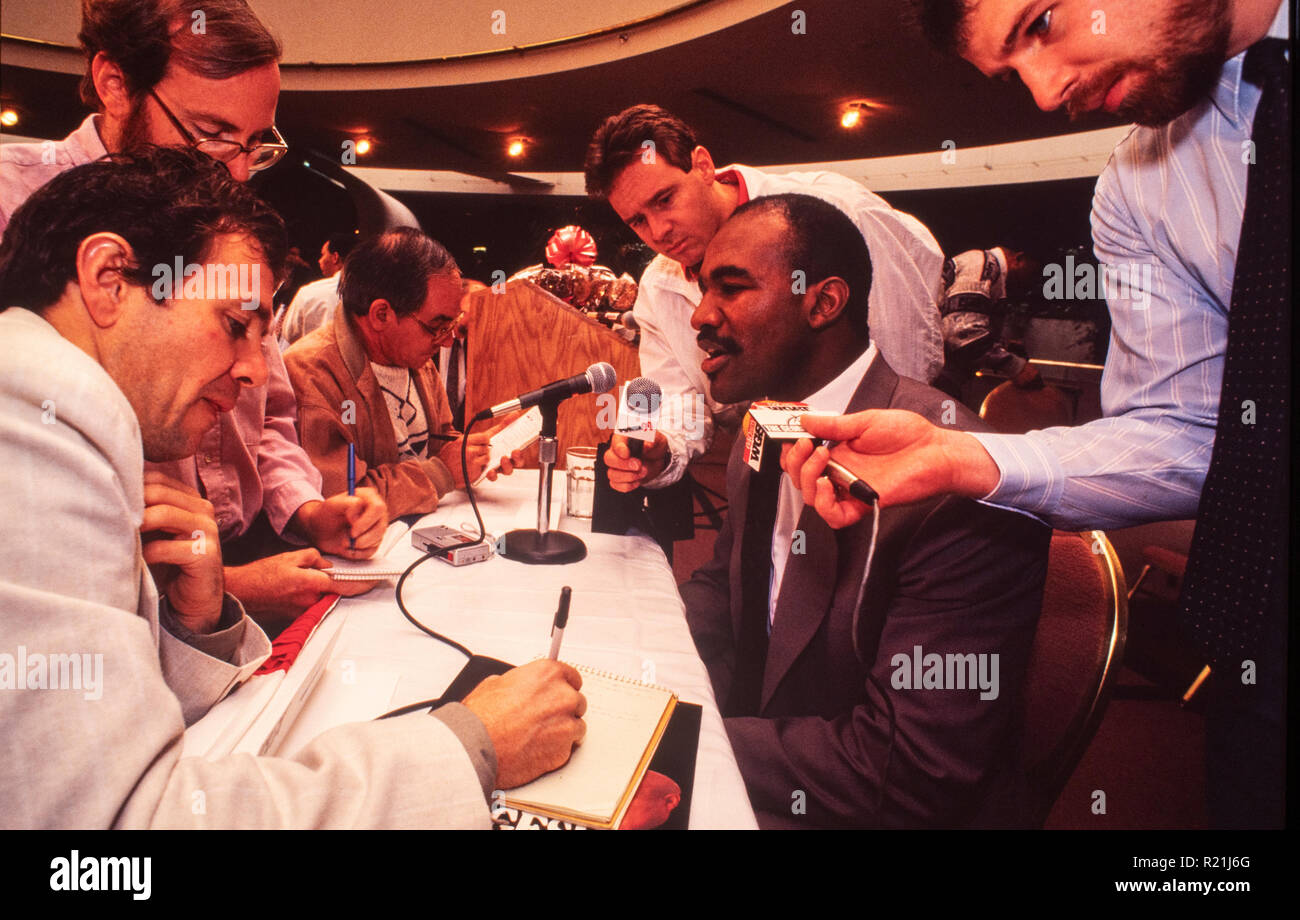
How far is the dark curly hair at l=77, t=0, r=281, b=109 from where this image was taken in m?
0.93

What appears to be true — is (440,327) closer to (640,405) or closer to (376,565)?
(640,405)

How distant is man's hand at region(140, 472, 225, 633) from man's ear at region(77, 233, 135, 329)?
17 centimetres

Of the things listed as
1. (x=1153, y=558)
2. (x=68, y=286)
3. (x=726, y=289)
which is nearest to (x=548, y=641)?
(x=68, y=286)

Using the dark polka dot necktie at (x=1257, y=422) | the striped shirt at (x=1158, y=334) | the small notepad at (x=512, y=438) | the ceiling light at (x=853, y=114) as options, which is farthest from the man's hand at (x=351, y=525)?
the ceiling light at (x=853, y=114)

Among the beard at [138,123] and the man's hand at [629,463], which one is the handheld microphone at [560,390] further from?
the beard at [138,123]

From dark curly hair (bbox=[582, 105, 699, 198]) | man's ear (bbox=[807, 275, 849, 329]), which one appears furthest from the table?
dark curly hair (bbox=[582, 105, 699, 198])

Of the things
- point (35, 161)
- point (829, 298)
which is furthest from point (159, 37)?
point (829, 298)

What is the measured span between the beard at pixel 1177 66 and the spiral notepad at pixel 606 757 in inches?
36.2

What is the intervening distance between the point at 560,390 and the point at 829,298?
0.54 meters

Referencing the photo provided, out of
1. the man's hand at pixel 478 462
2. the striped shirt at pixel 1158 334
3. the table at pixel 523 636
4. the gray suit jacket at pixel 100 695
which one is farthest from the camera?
the man's hand at pixel 478 462

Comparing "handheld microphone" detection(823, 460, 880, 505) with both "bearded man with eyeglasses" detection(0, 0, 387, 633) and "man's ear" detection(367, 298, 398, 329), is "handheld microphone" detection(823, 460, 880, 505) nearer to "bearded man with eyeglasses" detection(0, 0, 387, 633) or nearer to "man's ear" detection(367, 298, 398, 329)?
"bearded man with eyeglasses" detection(0, 0, 387, 633)

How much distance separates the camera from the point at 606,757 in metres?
0.55

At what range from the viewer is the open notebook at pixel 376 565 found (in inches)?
34.8

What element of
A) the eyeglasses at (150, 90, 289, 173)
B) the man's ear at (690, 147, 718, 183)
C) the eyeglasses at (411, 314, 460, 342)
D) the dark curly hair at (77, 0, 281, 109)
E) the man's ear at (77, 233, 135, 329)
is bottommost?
the man's ear at (77, 233, 135, 329)
